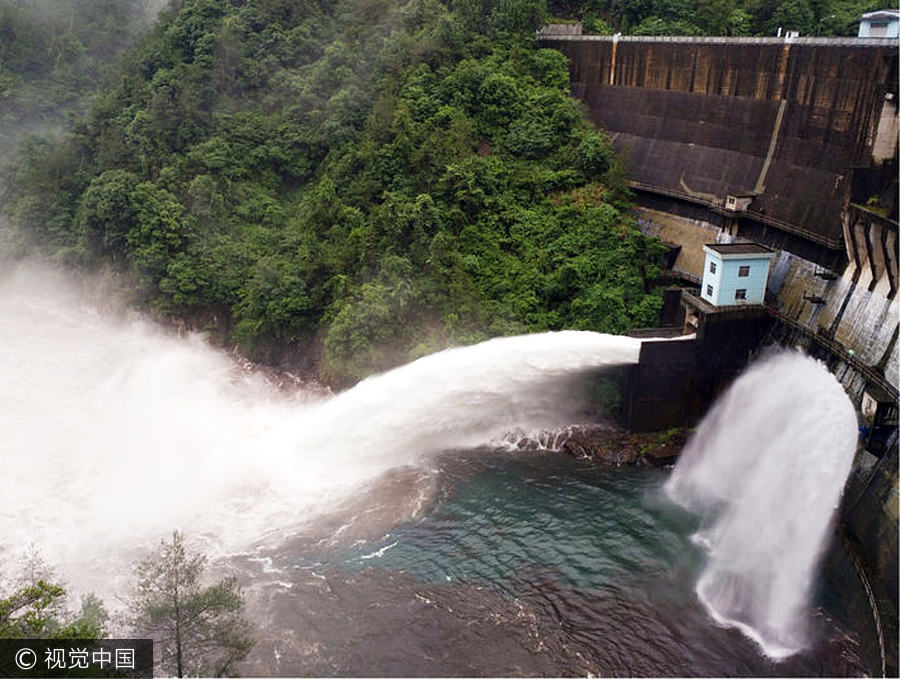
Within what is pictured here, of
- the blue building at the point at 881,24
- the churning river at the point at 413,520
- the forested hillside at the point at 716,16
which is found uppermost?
the forested hillside at the point at 716,16

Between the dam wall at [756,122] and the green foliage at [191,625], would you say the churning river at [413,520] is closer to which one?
the green foliage at [191,625]

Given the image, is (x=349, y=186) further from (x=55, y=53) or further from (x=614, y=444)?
(x=55, y=53)

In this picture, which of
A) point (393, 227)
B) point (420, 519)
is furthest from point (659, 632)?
point (393, 227)

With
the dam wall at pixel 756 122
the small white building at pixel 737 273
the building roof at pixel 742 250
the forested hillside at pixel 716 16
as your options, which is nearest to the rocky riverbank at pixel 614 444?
the small white building at pixel 737 273

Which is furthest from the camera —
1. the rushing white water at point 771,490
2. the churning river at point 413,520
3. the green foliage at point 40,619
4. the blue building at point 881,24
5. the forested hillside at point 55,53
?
the forested hillside at point 55,53

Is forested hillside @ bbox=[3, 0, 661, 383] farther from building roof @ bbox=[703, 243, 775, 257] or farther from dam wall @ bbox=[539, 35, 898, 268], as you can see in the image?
building roof @ bbox=[703, 243, 775, 257]

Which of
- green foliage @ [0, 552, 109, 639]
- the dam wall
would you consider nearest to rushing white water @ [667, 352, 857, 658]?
the dam wall
